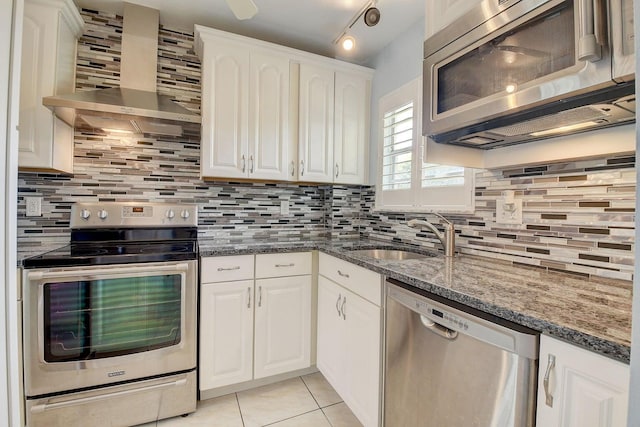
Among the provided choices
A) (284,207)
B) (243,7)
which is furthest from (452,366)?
(284,207)

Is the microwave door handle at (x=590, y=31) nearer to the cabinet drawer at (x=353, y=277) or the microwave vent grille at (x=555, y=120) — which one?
the microwave vent grille at (x=555, y=120)

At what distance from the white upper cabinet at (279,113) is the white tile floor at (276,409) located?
1.45 m

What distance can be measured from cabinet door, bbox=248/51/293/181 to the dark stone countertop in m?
0.99

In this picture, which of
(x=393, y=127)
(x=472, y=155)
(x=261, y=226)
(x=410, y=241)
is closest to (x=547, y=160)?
(x=472, y=155)

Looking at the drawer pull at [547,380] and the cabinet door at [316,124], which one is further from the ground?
the cabinet door at [316,124]

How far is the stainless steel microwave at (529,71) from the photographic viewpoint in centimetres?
72

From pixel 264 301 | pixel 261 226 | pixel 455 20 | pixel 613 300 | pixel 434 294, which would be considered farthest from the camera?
pixel 261 226

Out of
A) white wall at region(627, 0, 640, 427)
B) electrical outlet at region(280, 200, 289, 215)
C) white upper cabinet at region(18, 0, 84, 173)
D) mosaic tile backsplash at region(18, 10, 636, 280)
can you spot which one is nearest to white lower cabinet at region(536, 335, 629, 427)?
white wall at region(627, 0, 640, 427)

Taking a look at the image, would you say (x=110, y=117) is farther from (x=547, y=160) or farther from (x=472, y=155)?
(x=547, y=160)

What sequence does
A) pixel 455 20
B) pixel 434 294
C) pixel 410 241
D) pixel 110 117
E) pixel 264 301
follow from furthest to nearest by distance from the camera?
pixel 410 241 → pixel 264 301 → pixel 110 117 → pixel 455 20 → pixel 434 294

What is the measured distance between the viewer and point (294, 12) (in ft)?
6.37

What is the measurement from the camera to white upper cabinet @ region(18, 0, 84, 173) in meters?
1.60

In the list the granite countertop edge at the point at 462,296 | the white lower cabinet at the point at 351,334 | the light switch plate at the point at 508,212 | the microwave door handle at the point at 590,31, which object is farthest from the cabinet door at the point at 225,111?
the microwave door handle at the point at 590,31

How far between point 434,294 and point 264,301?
46.1 inches
